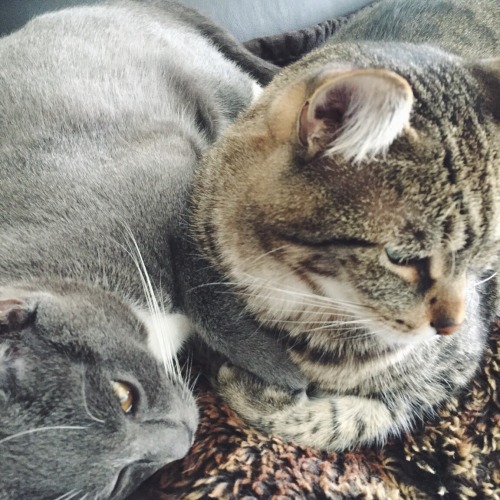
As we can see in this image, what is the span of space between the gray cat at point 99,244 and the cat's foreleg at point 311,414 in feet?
0.24

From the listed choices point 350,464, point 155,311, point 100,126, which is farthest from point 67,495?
point 100,126

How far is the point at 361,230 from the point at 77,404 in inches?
17.8

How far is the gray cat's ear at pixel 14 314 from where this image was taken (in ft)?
2.65

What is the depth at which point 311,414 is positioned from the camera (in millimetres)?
1019

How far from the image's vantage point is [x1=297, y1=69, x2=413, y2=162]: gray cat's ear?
724mm

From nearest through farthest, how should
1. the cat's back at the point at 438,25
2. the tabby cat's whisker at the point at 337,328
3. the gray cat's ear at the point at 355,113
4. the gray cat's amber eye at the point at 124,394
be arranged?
the gray cat's ear at the point at 355,113, the gray cat's amber eye at the point at 124,394, the tabby cat's whisker at the point at 337,328, the cat's back at the point at 438,25

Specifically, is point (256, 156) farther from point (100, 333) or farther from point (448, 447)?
point (448, 447)

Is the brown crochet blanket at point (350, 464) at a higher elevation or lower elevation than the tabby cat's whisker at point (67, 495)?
lower

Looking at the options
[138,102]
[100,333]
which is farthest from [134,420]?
[138,102]

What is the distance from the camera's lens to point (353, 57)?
94cm

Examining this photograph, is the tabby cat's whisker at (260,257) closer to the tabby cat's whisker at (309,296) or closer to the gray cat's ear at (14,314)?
the tabby cat's whisker at (309,296)

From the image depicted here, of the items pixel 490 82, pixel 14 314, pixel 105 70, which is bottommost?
pixel 14 314

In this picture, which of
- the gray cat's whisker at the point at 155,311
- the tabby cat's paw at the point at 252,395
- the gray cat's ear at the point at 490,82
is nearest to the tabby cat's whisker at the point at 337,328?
the tabby cat's paw at the point at 252,395

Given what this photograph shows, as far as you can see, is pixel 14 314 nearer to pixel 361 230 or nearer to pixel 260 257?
pixel 260 257
